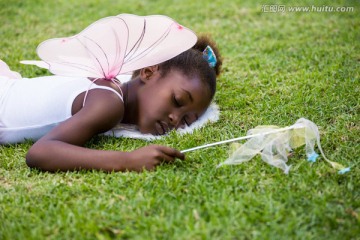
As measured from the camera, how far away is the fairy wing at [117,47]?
264 centimetres

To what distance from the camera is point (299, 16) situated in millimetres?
5605

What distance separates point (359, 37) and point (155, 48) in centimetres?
279

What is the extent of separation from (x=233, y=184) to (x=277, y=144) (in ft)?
1.36

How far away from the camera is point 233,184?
2.13 m

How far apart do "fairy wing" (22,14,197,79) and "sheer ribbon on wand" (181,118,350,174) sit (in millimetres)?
667

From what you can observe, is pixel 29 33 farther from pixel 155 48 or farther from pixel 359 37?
pixel 359 37

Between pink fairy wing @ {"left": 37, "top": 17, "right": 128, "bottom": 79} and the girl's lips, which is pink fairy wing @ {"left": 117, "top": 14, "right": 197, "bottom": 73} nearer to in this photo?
pink fairy wing @ {"left": 37, "top": 17, "right": 128, "bottom": 79}

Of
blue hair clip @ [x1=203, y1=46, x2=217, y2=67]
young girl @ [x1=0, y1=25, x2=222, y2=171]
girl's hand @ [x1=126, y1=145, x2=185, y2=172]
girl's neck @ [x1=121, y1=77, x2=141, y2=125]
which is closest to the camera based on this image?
girl's hand @ [x1=126, y1=145, x2=185, y2=172]

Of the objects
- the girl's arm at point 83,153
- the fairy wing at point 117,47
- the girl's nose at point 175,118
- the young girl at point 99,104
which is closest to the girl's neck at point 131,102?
the young girl at point 99,104

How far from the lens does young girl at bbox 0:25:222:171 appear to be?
7.98 ft

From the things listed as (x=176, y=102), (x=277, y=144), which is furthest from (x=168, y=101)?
(x=277, y=144)

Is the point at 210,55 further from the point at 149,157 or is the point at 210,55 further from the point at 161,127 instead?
the point at 149,157

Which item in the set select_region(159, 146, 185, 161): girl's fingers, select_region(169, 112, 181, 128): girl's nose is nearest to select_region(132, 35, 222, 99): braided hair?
select_region(169, 112, 181, 128): girl's nose

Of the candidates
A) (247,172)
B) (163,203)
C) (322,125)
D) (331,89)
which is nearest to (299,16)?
(331,89)
